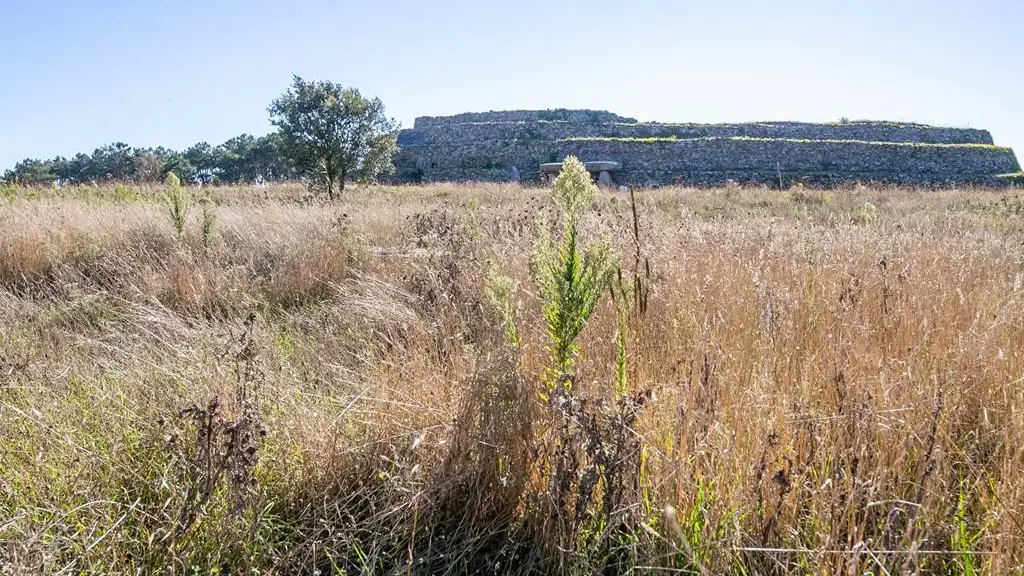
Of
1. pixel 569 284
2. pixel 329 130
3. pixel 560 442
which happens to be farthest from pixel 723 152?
pixel 560 442

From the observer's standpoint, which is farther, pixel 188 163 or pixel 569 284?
pixel 188 163

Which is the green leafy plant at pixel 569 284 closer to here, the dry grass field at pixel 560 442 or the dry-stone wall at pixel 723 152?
the dry grass field at pixel 560 442

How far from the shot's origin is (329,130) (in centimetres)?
1622

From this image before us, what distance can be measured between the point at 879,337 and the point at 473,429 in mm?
2234

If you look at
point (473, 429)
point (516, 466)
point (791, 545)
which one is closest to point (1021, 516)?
point (791, 545)

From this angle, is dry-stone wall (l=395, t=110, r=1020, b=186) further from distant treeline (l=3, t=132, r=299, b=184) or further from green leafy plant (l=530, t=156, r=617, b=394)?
green leafy plant (l=530, t=156, r=617, b=394)

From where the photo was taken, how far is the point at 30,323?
4.82m

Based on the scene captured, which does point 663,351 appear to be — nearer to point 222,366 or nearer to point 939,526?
point 939,526

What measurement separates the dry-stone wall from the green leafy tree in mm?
13333

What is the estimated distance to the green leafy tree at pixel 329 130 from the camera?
15.9 meters

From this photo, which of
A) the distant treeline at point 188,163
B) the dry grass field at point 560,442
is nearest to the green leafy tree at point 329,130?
the dry grass field at point 560,442

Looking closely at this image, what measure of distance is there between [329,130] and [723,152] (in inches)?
829

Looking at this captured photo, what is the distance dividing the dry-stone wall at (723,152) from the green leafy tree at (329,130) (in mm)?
13333

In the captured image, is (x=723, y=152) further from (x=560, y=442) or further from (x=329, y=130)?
(x=560, y=442)
